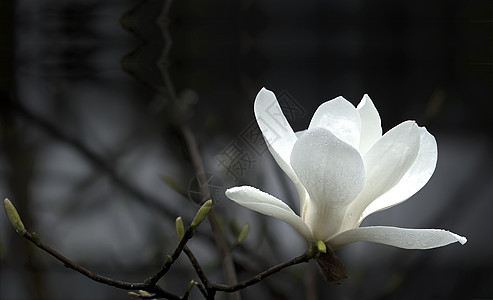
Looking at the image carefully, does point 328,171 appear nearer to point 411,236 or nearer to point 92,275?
point 411,236

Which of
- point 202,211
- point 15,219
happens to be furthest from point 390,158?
point 15,219

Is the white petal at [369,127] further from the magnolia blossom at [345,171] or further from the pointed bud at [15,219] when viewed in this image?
the pointed bud at [15,219]

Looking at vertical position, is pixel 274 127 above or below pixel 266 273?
above

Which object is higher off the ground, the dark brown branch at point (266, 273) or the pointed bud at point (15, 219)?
the pointed bud at point (15, 219)

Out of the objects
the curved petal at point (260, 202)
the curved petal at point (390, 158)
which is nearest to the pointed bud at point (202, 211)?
the curved petal at point (260, 202)

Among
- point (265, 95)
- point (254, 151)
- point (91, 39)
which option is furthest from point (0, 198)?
point (265, 95)

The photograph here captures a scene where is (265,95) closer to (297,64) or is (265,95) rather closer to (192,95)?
(192,95)
